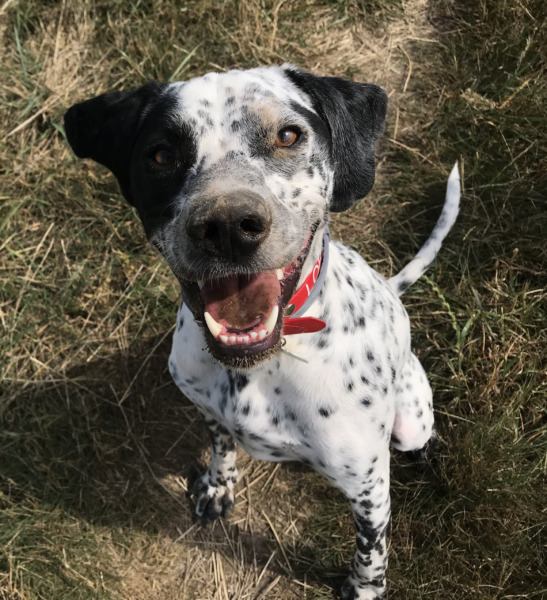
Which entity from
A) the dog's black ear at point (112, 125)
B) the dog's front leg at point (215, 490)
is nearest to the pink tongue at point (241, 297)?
the dog's black ear at point (112, 125)

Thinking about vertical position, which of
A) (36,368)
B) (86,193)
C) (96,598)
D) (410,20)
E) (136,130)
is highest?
(136,130)

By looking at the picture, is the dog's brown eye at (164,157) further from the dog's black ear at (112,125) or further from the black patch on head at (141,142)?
the dog's black ear at (112,125)

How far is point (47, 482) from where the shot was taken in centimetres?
375

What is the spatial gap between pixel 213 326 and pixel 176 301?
2.13 meters

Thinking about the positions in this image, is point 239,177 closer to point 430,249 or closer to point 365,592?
point 430,249

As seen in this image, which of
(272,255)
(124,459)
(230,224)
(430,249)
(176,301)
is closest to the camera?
(230,224)

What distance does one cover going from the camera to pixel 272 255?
1946mm

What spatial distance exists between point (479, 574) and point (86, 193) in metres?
3.41

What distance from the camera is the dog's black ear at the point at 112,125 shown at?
2.32m

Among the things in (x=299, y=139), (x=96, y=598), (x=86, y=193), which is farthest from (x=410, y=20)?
(x=96, y=598)

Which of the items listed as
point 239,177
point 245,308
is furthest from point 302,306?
point 239,177

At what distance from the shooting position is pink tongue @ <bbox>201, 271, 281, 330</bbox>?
2.12 meters

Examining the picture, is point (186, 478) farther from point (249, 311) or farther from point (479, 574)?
point (249, 311)

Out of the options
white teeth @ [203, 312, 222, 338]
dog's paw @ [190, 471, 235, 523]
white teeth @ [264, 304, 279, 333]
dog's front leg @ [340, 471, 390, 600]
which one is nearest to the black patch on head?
white teeth @ [203, 312, 222, 338]
